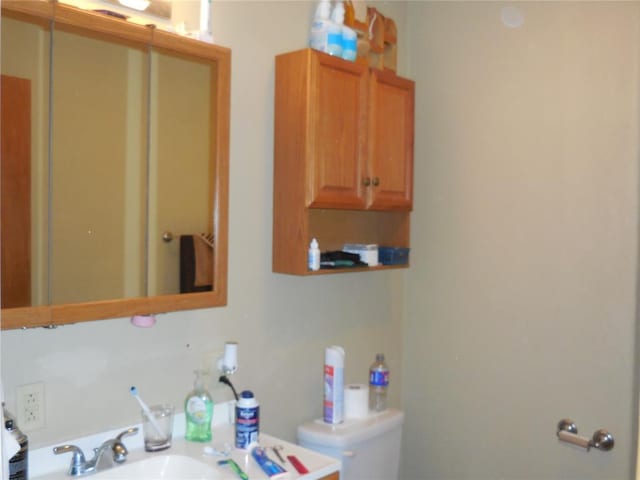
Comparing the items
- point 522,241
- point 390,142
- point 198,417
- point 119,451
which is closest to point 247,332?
point 198,417

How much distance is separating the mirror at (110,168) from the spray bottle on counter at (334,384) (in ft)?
1.87

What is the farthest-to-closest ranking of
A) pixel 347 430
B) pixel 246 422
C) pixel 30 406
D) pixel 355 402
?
pixel 355 402 < pixel 347 430 < pixel 246 422 < pixel 30 406

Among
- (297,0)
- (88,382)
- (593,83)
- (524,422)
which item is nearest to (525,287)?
(524,422)

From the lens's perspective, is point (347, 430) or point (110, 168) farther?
point (347, 430)

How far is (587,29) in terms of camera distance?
6.73 ft

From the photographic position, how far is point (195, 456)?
168 centimetres

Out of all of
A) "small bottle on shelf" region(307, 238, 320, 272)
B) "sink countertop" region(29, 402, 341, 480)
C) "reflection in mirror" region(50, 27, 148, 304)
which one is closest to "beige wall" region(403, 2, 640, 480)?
"small bottle on shelf" region(307, 238, 320, 272)

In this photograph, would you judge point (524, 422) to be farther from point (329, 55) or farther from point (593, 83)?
point (329, 55)

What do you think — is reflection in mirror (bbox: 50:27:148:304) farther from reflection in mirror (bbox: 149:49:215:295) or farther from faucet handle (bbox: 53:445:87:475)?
faucet handle (bbox: 53:445:87:475)

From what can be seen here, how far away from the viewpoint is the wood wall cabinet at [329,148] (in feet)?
6.37

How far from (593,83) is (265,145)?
1.10m

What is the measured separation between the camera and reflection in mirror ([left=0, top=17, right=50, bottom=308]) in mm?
1331

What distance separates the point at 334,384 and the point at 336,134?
848mm

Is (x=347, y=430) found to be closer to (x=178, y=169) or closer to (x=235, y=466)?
(x=235, y=466)
